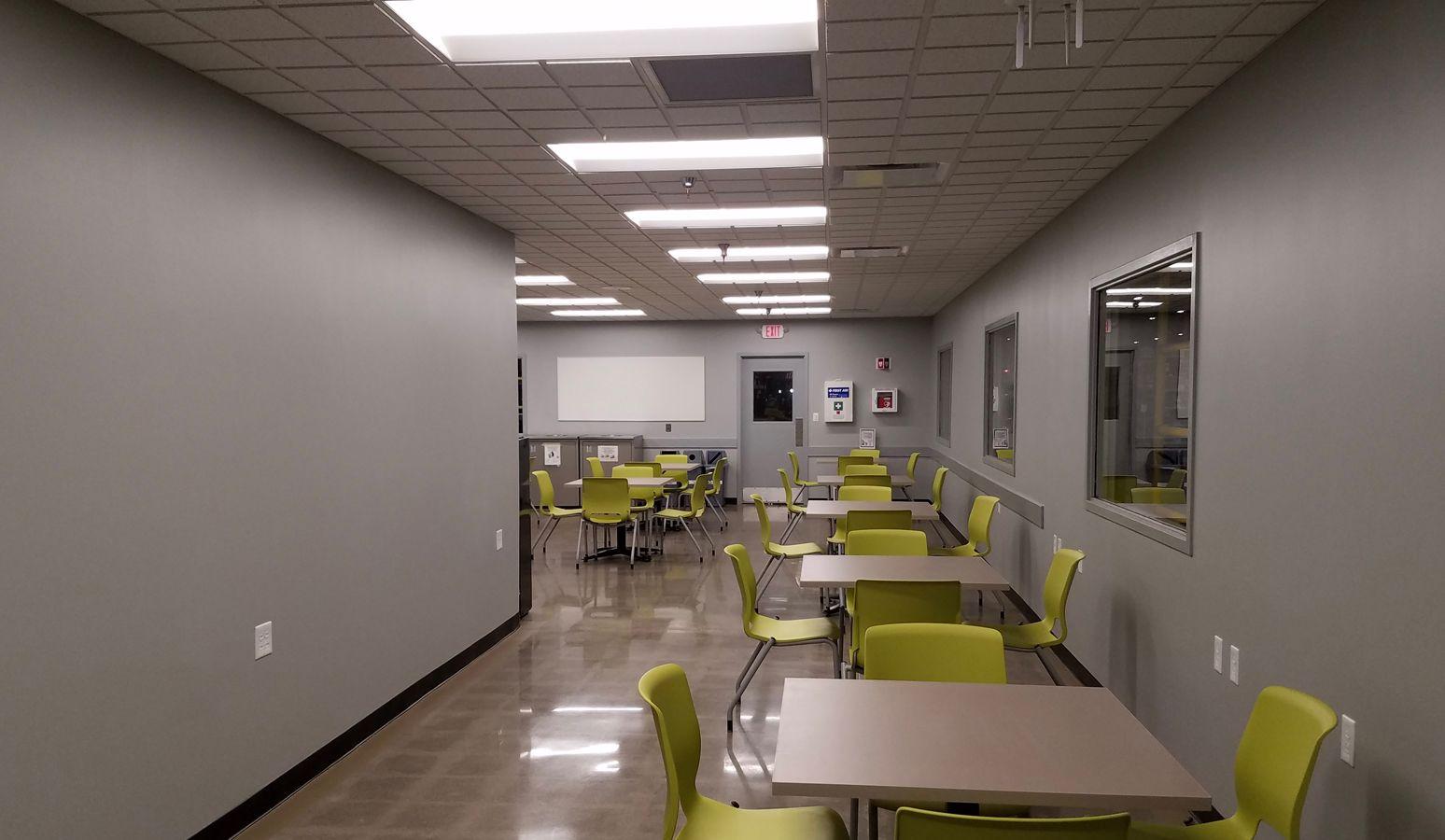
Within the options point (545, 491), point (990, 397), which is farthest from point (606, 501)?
point (990, 397)

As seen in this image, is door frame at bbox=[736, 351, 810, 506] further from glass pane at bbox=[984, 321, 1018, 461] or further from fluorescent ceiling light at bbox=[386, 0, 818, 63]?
fluorescent ceiling light at bbox=[386, 0, 818, 63]

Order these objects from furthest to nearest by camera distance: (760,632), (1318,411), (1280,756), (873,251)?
(873,251)
(760,632)
(1318,411)
(1280,756)

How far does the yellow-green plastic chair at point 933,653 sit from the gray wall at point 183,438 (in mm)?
2419

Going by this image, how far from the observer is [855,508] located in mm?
6473

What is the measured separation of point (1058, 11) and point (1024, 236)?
3.91m

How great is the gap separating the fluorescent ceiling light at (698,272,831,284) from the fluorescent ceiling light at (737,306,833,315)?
238cm

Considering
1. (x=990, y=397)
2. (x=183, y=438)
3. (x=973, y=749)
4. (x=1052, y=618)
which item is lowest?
(x=1052, y=618)

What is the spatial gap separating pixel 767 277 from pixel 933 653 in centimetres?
586

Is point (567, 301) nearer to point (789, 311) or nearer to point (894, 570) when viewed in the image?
point (789, 311)

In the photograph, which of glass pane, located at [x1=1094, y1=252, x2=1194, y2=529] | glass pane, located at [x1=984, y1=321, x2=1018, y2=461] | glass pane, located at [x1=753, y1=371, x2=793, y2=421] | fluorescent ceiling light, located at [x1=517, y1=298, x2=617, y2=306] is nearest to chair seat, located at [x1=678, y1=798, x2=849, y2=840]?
glass pane, located at [x1=1094, y1=252, x2=1194, y2=529]

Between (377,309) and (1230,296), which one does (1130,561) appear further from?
(377,309)

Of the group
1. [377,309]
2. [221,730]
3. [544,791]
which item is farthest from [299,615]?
[377,309]

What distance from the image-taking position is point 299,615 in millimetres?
3568

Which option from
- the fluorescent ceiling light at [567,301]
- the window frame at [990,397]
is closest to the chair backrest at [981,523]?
the window frame at [990,397]
